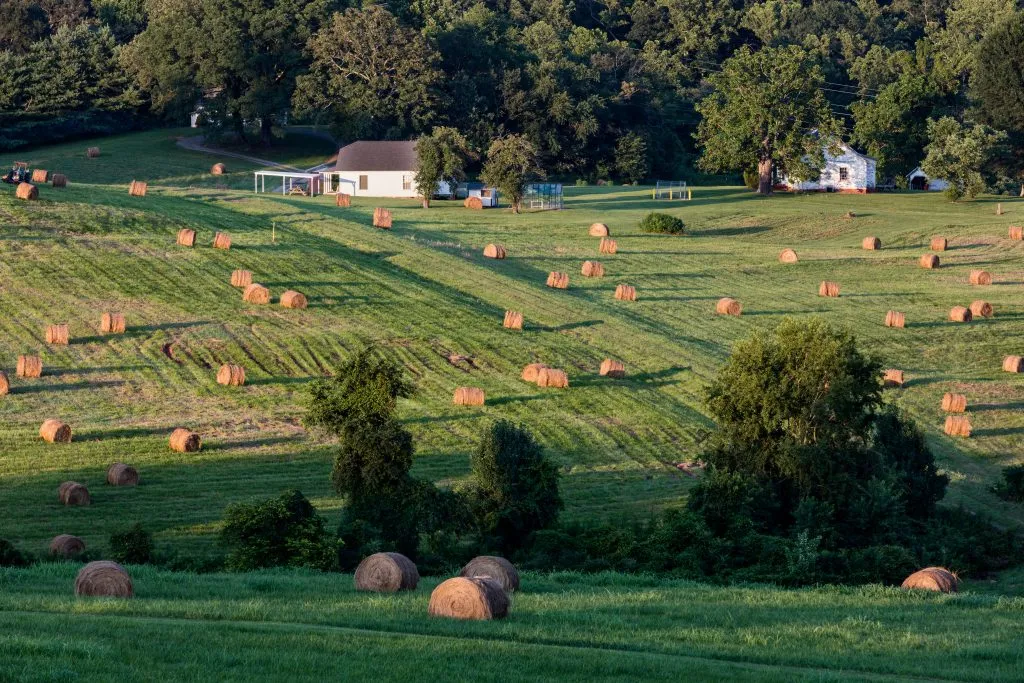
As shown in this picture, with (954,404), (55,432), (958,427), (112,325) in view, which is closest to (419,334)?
(112,325)

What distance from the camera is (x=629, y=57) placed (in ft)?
474

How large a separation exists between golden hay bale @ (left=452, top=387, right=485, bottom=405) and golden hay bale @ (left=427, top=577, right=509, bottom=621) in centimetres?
2612

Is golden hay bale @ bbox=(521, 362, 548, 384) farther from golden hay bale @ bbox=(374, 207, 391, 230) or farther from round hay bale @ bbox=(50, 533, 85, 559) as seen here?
golden hay bale @ bbox=(374, 207, 391, 230)

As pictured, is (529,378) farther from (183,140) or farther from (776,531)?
(183,140)

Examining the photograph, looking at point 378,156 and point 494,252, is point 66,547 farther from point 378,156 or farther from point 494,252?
point 378,156

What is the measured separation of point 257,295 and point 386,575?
34.1 meters

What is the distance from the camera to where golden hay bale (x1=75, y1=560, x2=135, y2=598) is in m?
23.9

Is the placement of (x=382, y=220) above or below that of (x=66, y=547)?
above

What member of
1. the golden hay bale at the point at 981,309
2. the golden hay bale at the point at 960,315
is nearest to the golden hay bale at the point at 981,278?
the golden hay bale at the point at 981,309

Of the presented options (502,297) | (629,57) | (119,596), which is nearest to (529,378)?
(502,297)

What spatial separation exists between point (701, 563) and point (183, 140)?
9968 centimetres

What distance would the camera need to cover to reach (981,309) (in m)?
65.9

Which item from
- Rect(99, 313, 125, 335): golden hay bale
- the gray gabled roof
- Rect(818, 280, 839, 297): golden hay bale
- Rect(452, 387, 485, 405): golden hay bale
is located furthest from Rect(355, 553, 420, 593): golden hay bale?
the gray gabled roof

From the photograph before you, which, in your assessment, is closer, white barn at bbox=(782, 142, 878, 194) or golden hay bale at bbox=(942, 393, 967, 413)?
golden hay bale at bbox=(942, 393, 967, 413)
